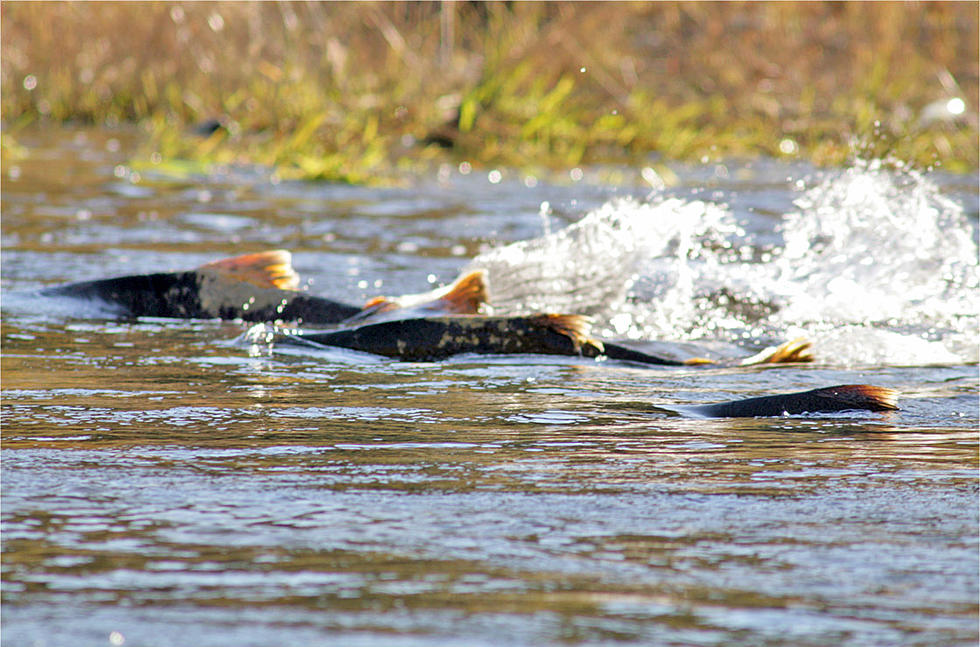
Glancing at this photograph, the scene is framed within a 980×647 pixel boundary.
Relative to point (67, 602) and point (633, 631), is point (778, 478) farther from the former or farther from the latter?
point (67, 602)

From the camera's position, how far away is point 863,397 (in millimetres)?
3502

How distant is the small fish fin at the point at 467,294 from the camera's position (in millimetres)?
4730

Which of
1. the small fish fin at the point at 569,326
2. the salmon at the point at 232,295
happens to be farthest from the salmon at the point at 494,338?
the salmon at the point at 232,295

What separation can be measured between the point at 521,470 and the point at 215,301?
2478mm

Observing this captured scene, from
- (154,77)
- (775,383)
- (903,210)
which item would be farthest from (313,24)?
(775,383)

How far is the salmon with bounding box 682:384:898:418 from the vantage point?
3.47 metres

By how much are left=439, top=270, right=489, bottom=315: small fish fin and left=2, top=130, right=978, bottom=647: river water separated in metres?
0.43

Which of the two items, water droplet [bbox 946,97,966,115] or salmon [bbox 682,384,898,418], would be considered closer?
salmon [bbox 682,384,898,418]

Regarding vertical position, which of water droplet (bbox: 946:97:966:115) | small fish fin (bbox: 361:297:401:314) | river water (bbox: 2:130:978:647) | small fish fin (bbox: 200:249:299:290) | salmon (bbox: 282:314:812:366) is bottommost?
river water (bbox: 2:130:978:647)

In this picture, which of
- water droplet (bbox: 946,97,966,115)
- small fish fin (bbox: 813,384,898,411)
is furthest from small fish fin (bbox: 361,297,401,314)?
water droplet (bbox: 946,97,966,115)

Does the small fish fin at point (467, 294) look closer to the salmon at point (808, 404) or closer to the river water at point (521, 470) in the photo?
the river water at point (521, 470)

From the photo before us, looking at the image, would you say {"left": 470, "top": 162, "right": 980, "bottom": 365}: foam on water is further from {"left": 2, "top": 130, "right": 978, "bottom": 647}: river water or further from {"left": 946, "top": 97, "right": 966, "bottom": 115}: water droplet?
{"left": 946, "top": 97, "right": 966, "bottom": 115}: water droplet

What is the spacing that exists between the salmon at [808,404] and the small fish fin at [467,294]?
133cm

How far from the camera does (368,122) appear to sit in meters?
11.3
